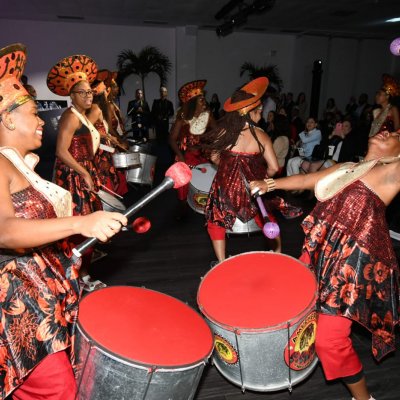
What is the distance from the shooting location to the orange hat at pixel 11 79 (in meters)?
1.39

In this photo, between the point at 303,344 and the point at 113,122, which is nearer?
the point at 303,344

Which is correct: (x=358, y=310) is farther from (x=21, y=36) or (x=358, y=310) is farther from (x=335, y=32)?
(x=335, y=32)

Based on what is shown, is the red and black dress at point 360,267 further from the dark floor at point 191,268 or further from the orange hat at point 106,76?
the orange hat at point 106,76

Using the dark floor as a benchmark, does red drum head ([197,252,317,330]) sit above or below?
above

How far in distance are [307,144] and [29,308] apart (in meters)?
5.66

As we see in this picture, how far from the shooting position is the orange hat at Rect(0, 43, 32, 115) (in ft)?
4.55

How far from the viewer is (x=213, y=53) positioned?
13109mm

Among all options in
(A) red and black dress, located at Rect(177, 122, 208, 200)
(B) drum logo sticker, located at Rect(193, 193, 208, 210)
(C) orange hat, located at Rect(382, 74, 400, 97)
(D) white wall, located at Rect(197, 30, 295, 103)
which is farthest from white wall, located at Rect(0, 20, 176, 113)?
(B) drum logo sticker, located at Rect(193, 193, 208, 210)

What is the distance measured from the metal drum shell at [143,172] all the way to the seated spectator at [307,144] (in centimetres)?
249

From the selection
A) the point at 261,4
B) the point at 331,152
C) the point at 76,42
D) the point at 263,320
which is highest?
the point at 261,4

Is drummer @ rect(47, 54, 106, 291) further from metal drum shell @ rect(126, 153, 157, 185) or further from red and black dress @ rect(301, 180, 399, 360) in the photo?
red and black dress @ rect(301, 180, 399, 360)

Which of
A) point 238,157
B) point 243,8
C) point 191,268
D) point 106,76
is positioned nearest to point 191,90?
point 106,76

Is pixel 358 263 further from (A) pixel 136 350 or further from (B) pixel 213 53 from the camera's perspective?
(B) pixel 213 53

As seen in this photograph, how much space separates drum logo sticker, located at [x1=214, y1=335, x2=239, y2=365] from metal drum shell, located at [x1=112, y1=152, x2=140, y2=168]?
296 centimetres
